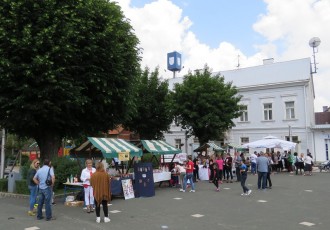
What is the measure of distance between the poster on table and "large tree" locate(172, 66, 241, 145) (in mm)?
15059

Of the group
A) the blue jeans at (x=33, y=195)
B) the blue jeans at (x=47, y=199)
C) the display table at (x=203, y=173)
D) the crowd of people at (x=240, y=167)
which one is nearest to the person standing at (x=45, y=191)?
the blue jeans at (x=47, y=199)

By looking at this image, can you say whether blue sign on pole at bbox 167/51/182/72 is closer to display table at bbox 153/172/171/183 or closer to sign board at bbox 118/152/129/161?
display table at bbox 153/172/171/183

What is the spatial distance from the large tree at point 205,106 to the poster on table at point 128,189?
15.1 m

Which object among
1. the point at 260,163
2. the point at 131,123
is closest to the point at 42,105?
the point at 260,163

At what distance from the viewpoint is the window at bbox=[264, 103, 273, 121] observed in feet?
116

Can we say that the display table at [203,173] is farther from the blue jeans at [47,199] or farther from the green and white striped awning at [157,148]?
the blue jeans at [47,199]

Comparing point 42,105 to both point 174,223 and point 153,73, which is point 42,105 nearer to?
point 174,223

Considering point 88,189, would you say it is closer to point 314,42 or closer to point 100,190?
point 100,190

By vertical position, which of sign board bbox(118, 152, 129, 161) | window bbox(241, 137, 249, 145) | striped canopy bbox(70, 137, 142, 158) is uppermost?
window bbox(241, 137, 249, 145)

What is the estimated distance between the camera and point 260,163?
15.4 m

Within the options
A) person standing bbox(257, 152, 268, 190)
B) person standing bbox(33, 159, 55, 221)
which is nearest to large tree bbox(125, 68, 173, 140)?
person standing bbox(257, 152, 268, 190)

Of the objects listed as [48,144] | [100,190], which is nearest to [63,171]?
[48,144]

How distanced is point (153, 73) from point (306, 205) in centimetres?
2291

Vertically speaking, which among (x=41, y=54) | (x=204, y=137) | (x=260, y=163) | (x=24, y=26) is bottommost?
(x=260, y=163)
